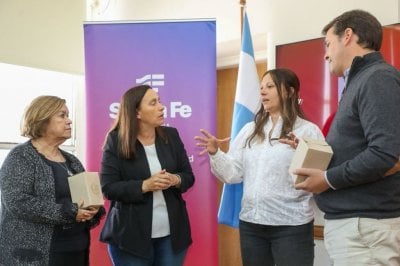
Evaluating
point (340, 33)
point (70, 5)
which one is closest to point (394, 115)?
point (340, 33)

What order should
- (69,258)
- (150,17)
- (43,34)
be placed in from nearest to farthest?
(69,258) → (43,34) → (150,17)

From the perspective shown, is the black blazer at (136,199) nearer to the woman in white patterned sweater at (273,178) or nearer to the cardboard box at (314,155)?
the woman in white patterned sweater at (273,178)

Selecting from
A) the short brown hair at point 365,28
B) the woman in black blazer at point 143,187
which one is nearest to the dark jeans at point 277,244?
the woman in black blazer at point 143,187

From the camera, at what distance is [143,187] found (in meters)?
1.99

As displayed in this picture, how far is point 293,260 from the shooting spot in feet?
6.24

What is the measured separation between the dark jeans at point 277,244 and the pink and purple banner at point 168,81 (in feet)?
1.98

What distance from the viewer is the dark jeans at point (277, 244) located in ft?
6.29

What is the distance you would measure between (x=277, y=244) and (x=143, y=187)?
0.65m

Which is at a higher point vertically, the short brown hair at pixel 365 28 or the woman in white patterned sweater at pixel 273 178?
the short brown hair at pixel 365 28

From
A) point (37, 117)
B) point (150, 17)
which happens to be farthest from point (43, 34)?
point (37, 117)

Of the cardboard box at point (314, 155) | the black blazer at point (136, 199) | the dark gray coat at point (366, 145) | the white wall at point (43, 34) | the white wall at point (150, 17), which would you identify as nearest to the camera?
the dark gray coat at point (366, 145)

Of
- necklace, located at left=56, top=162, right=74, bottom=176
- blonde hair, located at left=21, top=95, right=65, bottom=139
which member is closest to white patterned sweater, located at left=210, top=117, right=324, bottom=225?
necklace, located at left=56, top=162, right=74, bottom=176

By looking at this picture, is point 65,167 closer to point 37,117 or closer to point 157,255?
point 37,117

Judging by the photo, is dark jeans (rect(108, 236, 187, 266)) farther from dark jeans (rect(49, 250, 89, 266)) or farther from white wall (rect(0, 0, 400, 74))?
white wall (rect(0, 0, 400, 74))
